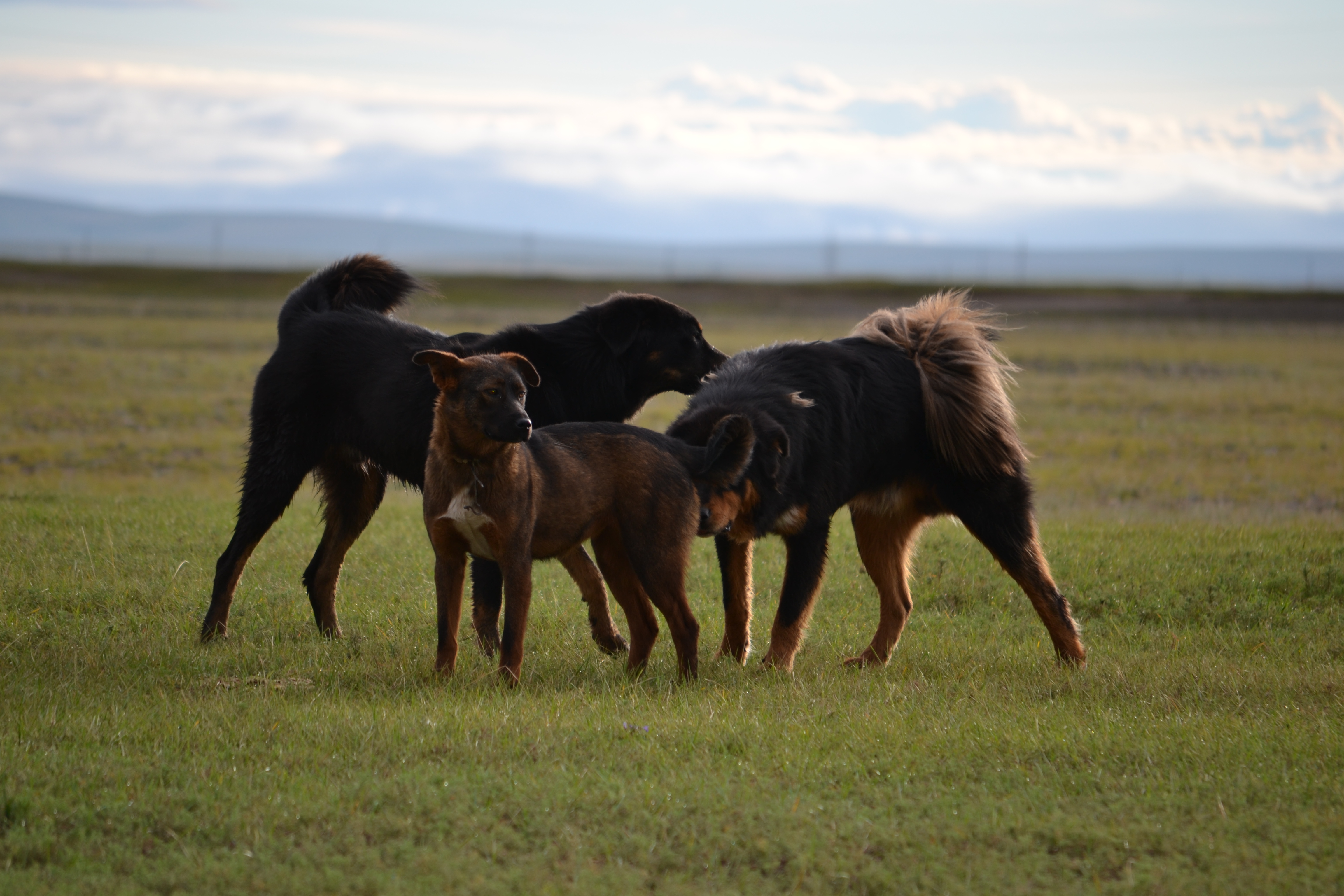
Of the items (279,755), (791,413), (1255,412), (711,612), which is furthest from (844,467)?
(1255,412)

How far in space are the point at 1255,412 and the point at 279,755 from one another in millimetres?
19447

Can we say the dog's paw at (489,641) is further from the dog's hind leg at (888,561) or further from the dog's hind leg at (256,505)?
the dog's hind leg at (888,561)

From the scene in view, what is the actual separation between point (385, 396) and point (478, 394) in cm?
148

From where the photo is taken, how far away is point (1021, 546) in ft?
22.0

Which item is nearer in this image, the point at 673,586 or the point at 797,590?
the point at 673,586

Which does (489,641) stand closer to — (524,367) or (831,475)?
(524,367)

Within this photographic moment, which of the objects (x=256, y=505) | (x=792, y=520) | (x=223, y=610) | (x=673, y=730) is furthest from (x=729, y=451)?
(x=223, y=610)

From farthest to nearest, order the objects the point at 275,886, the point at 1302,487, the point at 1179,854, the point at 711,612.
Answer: the point at 1302,487
the point at 711,612
the point at 1179,854
the point at 275,886

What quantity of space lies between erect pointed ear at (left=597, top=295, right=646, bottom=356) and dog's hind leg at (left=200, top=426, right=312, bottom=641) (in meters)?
1.91

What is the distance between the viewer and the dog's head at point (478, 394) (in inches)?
214

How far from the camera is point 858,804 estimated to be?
14.8 feet

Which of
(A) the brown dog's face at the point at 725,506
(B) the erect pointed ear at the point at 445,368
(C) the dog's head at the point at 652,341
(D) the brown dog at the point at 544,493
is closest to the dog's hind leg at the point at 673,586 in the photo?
(D) the brown dog at the point at 544,493

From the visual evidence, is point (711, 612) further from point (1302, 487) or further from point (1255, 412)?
point (1255, 412)

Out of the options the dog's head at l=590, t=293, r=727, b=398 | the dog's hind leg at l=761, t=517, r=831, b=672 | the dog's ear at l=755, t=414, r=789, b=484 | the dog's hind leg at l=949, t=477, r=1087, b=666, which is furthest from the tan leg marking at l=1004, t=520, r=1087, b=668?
the dog's head at l=590, t=293, r=727, b=398
